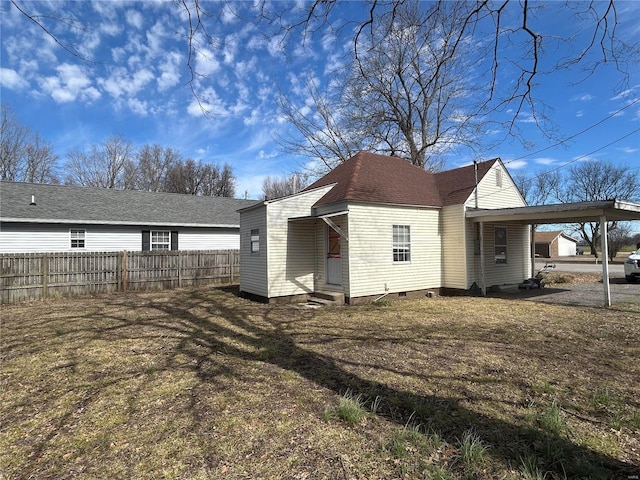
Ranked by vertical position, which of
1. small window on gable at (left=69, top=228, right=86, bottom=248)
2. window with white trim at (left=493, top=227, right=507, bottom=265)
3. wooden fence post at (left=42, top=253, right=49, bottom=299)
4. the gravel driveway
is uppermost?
small window on gable at (left=69, top=228, right=86, bottom=248)

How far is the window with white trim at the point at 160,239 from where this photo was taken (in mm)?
18344

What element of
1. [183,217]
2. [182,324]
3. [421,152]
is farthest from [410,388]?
[421,152]

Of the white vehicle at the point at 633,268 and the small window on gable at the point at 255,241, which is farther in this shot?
the white vehicle at the point at 633,268

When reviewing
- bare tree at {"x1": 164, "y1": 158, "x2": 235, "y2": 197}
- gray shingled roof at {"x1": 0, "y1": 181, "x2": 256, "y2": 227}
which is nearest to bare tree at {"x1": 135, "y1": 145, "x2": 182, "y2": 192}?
bare tree at {"x1": 164, "y1": 158, "x2": 235, "y2": 197}

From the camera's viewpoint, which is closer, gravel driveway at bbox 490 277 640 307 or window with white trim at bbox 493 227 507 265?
gravel driveway at bbox 490 277 640 307

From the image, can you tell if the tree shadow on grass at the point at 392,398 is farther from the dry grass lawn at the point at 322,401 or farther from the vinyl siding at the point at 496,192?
the vinyl siding at the point at 496,192

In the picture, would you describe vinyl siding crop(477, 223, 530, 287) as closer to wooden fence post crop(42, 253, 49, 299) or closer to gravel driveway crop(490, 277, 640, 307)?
gravel driveway crop(490, 277, 640, 307)

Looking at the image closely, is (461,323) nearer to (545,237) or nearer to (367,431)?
(367,431)

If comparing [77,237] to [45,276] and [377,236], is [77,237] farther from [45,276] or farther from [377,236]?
[377,236]

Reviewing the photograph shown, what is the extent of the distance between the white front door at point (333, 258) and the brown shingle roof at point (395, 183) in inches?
45.8

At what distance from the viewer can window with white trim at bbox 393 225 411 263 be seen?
12.0m

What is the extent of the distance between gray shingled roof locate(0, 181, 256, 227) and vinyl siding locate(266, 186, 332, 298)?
6546 mm

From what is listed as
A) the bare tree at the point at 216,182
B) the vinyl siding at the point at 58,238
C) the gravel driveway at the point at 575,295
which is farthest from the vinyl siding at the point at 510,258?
the bare tree at the point at 216,182

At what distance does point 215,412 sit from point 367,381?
1909 mm
